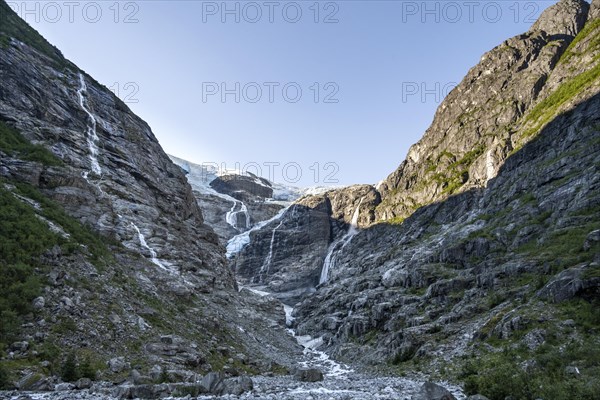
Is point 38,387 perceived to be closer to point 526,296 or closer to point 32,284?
point 32,284

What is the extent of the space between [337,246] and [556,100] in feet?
272

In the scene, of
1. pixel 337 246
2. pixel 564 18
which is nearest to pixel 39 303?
pixel 337 246

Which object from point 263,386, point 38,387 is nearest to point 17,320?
point 38,387

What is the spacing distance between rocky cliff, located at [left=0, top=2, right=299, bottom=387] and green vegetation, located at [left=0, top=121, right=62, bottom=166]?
23 cm

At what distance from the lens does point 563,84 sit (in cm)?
10556

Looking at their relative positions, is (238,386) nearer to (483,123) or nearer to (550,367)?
(550,367)

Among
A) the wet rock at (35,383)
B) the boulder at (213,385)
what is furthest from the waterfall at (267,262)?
the wet rock at (35,383)

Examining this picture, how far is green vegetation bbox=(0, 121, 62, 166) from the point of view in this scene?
165 ft

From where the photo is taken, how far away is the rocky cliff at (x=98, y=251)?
90.1 feet

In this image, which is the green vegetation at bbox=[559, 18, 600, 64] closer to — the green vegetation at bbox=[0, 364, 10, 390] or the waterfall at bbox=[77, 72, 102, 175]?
the waterfall at bbox=[77, 72, 102, 175]

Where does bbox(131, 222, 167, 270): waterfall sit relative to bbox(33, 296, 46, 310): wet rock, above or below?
above

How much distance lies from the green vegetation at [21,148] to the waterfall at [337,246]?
95344 mm

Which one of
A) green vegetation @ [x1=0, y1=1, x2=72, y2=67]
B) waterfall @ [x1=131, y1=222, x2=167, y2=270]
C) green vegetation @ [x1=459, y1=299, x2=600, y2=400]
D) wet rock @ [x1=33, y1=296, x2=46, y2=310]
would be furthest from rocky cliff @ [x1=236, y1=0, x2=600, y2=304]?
wet rock @ [x1=33, y1=296, x2=46, y2=310]

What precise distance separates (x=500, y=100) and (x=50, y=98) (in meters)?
127
